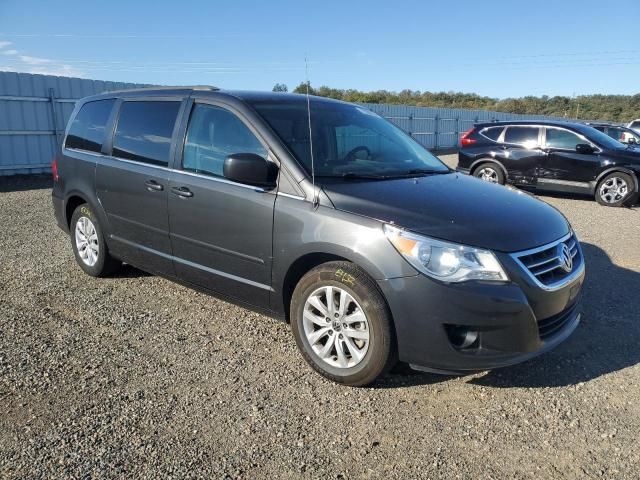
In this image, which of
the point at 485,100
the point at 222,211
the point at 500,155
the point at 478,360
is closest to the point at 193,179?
the point at 222,211

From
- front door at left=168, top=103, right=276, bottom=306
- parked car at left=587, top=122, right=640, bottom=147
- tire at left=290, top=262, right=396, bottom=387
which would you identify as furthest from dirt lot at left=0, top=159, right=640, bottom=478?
parked car at left=587, top=122, right=640, bottom=147

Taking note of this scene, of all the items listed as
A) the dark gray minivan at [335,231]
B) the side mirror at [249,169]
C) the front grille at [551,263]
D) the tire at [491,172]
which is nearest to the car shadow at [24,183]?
the dark gray minivan at [335,231]

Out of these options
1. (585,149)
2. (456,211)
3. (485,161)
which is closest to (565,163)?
(585,149)

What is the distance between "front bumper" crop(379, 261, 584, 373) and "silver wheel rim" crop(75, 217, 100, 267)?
11.1 feet

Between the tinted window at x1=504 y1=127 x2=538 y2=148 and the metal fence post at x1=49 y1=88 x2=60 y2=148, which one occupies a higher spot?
the metal fence post at x1=49 y1=88 x2=60 y2=148

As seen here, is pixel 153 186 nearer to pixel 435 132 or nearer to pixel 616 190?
pixel 616 190

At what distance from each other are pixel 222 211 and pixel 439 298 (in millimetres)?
1717

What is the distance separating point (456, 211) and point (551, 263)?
67 cm

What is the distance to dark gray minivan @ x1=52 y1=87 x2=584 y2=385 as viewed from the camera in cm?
294

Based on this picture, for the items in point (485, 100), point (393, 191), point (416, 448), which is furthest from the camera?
point (485, 100)

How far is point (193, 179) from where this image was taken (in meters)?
3.98

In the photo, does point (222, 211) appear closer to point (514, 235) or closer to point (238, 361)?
point (238, 361)

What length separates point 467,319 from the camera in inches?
114

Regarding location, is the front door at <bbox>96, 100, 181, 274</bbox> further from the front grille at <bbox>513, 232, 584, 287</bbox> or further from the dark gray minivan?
the front grille at <bbox>513, 232, 584, 287</bbox>
